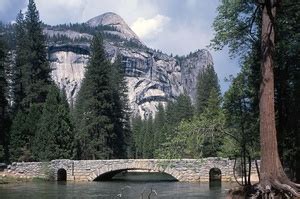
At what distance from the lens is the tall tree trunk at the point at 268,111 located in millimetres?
11297

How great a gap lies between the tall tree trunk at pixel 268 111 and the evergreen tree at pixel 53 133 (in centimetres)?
3744

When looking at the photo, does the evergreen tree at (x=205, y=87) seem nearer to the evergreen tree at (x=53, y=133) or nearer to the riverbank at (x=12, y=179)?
the evergreen tree at (x=53, y=133)

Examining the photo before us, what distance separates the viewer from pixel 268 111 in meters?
11.8

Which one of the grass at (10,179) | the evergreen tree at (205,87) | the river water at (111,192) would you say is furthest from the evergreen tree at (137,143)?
the river water at (111,192)

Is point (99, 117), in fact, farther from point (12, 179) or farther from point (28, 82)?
point (12, 179)

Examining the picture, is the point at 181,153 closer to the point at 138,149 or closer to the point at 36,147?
the point at 36,147

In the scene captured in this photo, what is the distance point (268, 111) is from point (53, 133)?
124 feet

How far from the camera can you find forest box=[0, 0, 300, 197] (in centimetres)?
1224

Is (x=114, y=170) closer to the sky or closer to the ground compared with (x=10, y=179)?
closer to the sky

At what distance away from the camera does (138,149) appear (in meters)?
98.2

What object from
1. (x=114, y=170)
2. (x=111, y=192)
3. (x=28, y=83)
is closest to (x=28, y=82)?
(x=28, y=83)

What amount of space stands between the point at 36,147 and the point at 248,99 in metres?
31.8

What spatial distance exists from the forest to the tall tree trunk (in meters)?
0.02

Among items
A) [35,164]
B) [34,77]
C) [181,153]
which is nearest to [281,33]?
[181,153]
